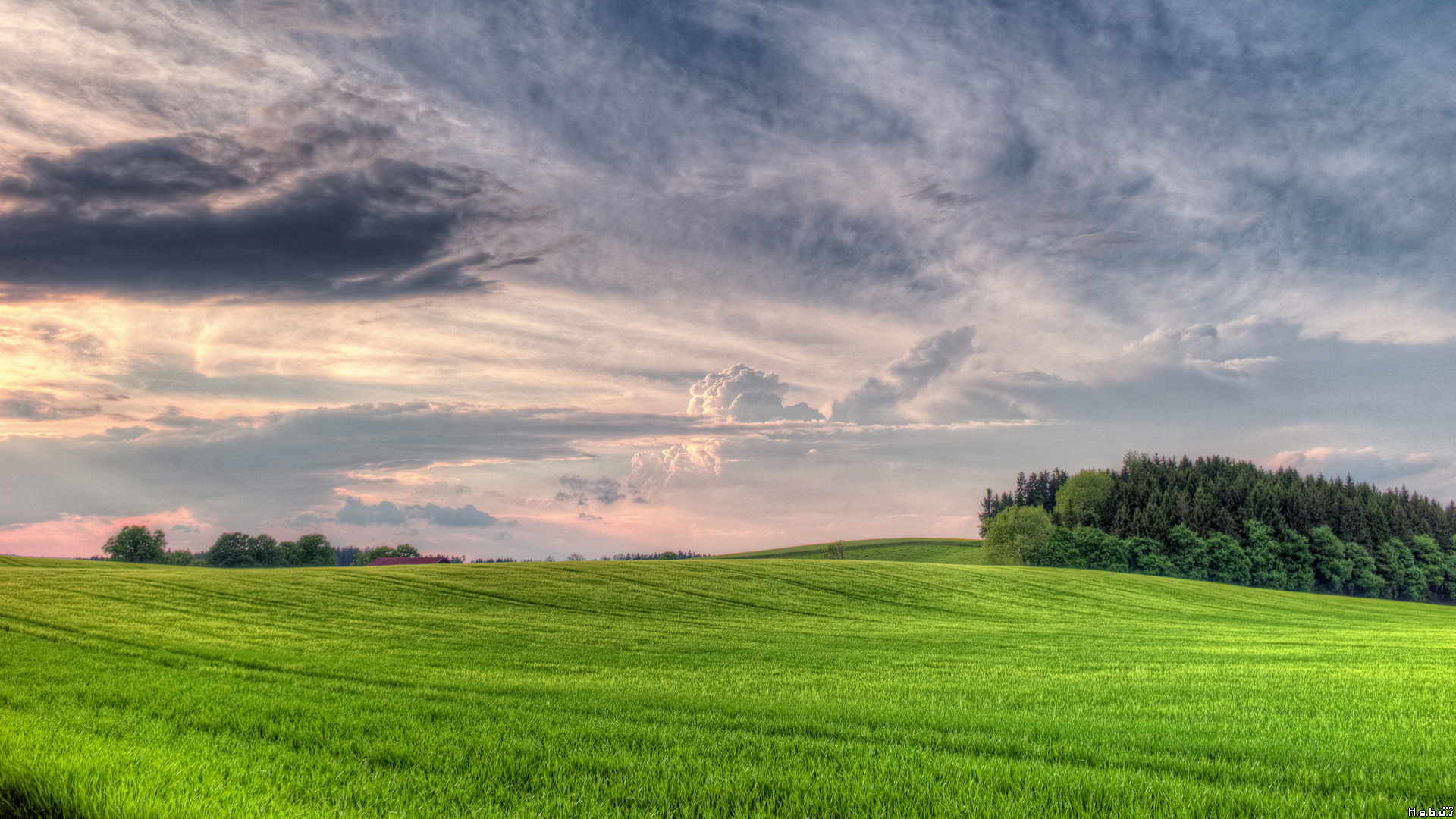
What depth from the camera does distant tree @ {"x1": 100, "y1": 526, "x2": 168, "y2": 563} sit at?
12244 cm

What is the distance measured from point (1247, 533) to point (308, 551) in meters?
165

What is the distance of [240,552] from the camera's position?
5226 inches

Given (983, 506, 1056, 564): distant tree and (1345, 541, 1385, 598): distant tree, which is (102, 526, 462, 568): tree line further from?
(1345, 541, 1385, 598): distant tree

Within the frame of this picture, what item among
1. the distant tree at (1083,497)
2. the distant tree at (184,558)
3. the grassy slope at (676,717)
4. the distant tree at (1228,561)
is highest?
the distant tree at (1083,497)

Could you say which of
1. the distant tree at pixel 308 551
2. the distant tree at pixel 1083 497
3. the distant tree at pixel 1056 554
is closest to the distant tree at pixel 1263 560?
the distant tree at pixel 1083 497

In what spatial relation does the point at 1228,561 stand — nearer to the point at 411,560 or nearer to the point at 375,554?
the point at 411,560

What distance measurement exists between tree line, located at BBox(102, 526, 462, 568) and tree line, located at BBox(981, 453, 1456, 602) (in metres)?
99.9

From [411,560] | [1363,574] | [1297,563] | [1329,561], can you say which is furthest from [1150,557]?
[411,560]

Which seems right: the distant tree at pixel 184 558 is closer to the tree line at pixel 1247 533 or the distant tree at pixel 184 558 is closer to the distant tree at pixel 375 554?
the distant tree at pixel 375 554

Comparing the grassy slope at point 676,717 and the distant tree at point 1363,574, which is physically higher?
the grassy slope at point 676,717

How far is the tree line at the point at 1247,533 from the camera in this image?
105188 mm

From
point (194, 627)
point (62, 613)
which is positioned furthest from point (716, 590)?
point (62, 613)

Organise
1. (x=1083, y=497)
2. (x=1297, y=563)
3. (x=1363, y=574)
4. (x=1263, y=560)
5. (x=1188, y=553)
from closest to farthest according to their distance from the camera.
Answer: (x=1263, y=560)
(x=1188, y=553)
(x=1363, y=574)
(x=1297, y=563)
(x=1083, y=497)

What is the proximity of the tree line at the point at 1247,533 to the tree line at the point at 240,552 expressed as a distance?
9985 cm
